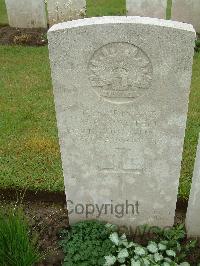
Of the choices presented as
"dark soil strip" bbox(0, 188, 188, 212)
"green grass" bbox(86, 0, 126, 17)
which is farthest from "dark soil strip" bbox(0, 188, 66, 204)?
"green grass" bbox(86, 0, 126, 17)

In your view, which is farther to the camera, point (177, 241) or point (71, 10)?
point (71, 10)

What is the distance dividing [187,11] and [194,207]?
5201 mm

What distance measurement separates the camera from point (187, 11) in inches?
299

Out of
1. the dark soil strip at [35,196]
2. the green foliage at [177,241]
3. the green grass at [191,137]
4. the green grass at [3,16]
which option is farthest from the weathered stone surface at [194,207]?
the green grass at [3,16]

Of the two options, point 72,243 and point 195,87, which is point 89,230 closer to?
point 72,243

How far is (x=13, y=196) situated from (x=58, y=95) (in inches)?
64.2

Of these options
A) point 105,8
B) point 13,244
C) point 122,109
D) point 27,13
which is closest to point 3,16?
point 27,13

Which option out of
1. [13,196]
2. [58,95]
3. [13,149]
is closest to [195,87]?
[13,149]

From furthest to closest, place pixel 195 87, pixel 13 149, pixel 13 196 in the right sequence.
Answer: pixel 195 87 → pixel 13 149 → pixel 13 196

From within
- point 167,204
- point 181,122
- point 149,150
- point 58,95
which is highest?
point 58,95

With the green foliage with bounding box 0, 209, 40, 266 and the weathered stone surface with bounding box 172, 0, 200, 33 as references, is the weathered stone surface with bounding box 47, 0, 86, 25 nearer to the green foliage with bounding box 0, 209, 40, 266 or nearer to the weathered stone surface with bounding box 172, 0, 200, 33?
the weathered stone surface with bounding box 172, 0, 200, 33

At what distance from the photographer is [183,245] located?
3463 mm

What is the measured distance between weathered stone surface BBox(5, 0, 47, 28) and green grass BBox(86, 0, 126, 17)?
107cm

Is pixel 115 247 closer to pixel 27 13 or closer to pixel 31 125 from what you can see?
pixel 31 125
